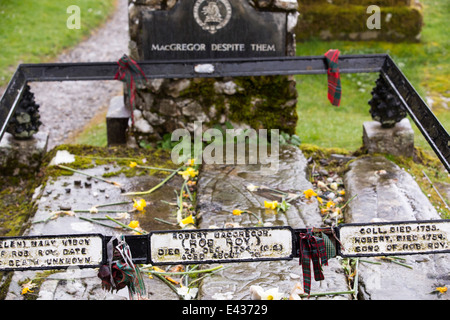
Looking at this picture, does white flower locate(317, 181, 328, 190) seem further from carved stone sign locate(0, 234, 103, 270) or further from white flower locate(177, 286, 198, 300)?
carved stone sign locate(0, 234, 103, 270)

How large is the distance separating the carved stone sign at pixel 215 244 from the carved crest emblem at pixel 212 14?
3400 mm

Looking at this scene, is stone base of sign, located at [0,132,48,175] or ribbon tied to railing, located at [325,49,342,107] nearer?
ribbon tied to railing, located at [325,49,342,107]

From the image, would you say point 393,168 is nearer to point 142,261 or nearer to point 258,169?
point 258,169

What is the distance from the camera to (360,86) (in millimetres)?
10242

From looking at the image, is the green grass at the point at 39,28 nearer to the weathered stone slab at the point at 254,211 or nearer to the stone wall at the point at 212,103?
the stone wall at the point at 212,103

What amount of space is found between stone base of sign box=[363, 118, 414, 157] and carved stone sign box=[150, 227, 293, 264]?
Result: 329cm

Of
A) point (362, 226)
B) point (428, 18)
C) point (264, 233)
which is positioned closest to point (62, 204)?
point (264, 233)

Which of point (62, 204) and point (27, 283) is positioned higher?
point (62, 204)

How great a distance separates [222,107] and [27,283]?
10.1ft

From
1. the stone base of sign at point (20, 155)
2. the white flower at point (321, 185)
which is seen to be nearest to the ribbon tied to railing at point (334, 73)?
the white flower at point (321, 185)

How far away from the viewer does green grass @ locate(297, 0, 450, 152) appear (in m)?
8.43

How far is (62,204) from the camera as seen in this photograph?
17.5ft

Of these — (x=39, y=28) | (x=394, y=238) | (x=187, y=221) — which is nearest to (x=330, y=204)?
(x=187, y=221)

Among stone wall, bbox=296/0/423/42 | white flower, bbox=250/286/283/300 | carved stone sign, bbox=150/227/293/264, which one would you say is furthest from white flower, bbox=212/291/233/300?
stone wall, bbox=296/0/423/42
